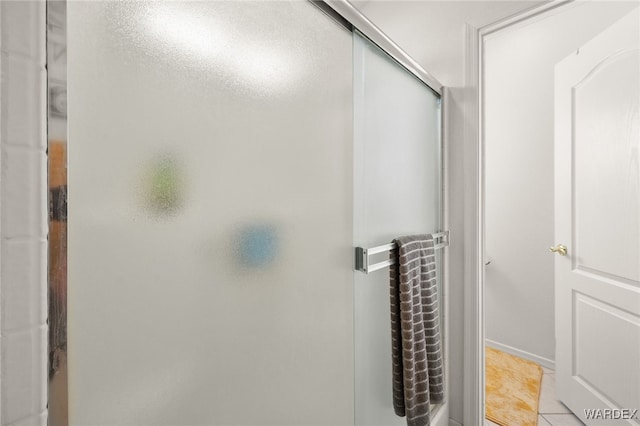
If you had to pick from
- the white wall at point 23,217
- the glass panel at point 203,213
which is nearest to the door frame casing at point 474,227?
the glass panel at point 203,213

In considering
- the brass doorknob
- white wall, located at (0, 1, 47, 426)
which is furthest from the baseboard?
white wall, located at (0, 1, 47, 426)

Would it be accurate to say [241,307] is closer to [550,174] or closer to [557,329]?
[557,329]

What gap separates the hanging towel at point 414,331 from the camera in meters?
1.08

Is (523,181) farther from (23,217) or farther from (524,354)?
(23,217)

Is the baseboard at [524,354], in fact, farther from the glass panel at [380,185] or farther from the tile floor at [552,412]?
the glass panel at [380,185]

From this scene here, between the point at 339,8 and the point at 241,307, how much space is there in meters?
0.80

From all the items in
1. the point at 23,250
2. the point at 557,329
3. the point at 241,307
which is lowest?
the point at 557,329

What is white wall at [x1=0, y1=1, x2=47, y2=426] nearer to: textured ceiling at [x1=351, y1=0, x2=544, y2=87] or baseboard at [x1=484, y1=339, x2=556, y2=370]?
textured ceiling at [x1=351, y1=0, x2=544, y2=87]

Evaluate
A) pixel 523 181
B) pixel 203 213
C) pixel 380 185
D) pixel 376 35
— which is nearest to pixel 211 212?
pixel 203 213

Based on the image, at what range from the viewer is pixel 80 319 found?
440 millimetres

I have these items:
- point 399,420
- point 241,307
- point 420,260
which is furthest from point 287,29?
point 399,420

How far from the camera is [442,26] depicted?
160 cm

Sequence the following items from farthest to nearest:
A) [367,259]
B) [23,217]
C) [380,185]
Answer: [380,185] < [367,259] < [23,217]

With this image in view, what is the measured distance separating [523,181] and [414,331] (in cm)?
198
